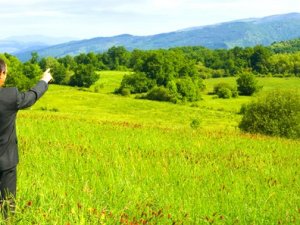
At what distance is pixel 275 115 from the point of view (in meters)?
26.8

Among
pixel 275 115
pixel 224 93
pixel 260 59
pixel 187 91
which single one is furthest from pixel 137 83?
pixel 275 115

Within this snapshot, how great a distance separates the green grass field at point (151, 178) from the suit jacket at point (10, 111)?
65 centimetres

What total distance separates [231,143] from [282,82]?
118 m

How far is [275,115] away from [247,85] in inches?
3599

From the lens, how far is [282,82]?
12488cm

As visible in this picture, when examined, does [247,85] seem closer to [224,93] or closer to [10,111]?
[224,93]

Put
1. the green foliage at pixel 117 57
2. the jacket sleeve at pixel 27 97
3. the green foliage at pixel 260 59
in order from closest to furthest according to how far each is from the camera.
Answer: the jacket sleeve at pixel 27 97
the green foliage at pixel 260 59
the green foliage at pixel 117 57

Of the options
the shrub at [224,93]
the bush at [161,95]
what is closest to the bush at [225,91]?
the shrub at [224,93]

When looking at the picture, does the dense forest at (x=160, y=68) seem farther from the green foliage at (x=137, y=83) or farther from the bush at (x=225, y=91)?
the bush at (x=225, y=91)

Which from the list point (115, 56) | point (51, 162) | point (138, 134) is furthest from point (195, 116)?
point (115, 56)

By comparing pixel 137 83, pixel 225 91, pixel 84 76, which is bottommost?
pixel 225 91

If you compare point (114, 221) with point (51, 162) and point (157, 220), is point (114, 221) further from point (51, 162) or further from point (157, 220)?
point (51, 162)

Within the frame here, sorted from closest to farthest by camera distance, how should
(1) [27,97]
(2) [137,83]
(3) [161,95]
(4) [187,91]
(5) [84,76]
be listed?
(1) [27,97] < (3) [161,95] < (4) [187,91] < (2) [137,83] < (5) [84,76]

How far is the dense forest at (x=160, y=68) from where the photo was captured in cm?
10400
